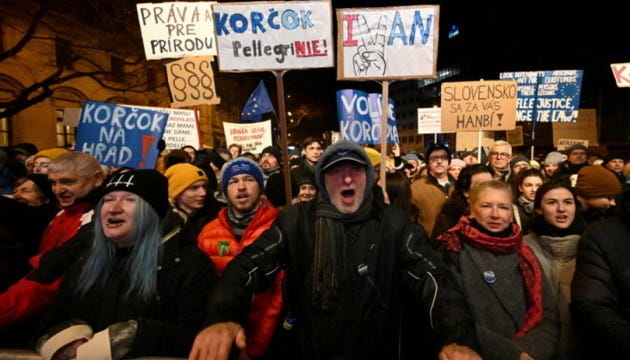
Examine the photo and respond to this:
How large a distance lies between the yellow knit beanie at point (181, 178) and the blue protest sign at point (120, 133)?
3.80 feet

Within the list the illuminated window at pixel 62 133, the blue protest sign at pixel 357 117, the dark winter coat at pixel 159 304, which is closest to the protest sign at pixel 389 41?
the blue protest sign at pixel 357 117

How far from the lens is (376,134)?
6117 mm

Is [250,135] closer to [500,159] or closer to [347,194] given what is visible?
[500,159]

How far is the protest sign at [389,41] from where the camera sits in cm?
440

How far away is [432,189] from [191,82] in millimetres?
4513

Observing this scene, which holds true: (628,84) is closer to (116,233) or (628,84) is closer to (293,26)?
(293,26)

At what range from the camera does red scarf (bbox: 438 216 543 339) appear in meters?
2.44

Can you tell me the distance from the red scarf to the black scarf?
33.4 inches

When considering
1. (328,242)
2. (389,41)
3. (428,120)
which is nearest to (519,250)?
(328,242)

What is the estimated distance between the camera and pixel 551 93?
31.6 feet

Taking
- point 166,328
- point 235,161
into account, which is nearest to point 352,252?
point 166,328

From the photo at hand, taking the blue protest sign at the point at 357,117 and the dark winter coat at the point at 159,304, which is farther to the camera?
the blue protest sign at the point at 357,117

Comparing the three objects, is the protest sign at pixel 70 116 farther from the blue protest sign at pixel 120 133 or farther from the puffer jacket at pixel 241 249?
the puffer jacket at pixel 241 249

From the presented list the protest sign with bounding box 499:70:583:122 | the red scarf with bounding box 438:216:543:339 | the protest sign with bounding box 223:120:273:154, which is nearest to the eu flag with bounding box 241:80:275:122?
the protest sign with bounding box 223:120:273:154
